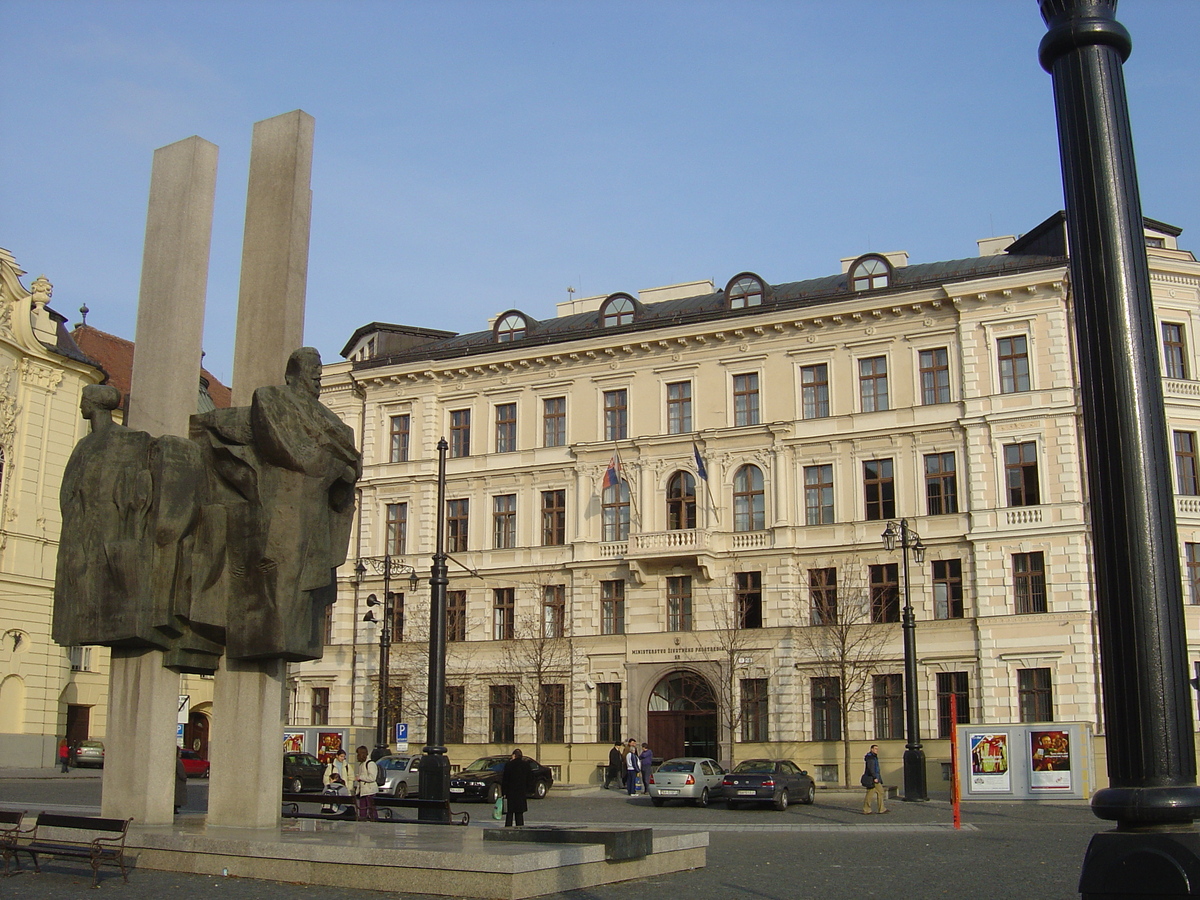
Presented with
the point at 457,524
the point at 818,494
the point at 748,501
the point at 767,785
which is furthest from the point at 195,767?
the point at 818,494

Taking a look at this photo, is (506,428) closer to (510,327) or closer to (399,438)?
(399,438)

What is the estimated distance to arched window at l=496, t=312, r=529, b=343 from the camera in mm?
54531

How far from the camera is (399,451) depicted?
176 ft

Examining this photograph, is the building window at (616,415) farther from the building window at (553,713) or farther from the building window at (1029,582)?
the building window at (1029,582)

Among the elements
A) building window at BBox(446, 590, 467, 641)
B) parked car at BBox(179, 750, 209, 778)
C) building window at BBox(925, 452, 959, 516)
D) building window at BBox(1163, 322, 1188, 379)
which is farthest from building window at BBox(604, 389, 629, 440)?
building window at BBox(1163, 322, 1188, 379)

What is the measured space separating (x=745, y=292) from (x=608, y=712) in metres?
17.4

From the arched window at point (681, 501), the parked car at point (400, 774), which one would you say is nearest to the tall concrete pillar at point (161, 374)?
the parked car at point (400, 774)

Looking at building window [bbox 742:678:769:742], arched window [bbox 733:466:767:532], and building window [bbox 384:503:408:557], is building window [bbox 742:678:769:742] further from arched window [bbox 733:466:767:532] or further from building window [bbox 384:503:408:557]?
building window [bbox 384:503:408:557]

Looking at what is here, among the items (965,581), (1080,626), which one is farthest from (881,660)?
(1080,626)

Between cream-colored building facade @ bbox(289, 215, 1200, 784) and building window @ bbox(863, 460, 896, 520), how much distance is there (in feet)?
0.27

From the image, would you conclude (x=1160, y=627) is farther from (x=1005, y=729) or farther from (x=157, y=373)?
(x=1005, y=729)

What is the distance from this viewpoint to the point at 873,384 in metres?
45.8

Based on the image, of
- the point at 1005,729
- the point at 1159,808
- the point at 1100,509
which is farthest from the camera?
the point at 1005,729

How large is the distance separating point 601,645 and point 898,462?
517 inches
